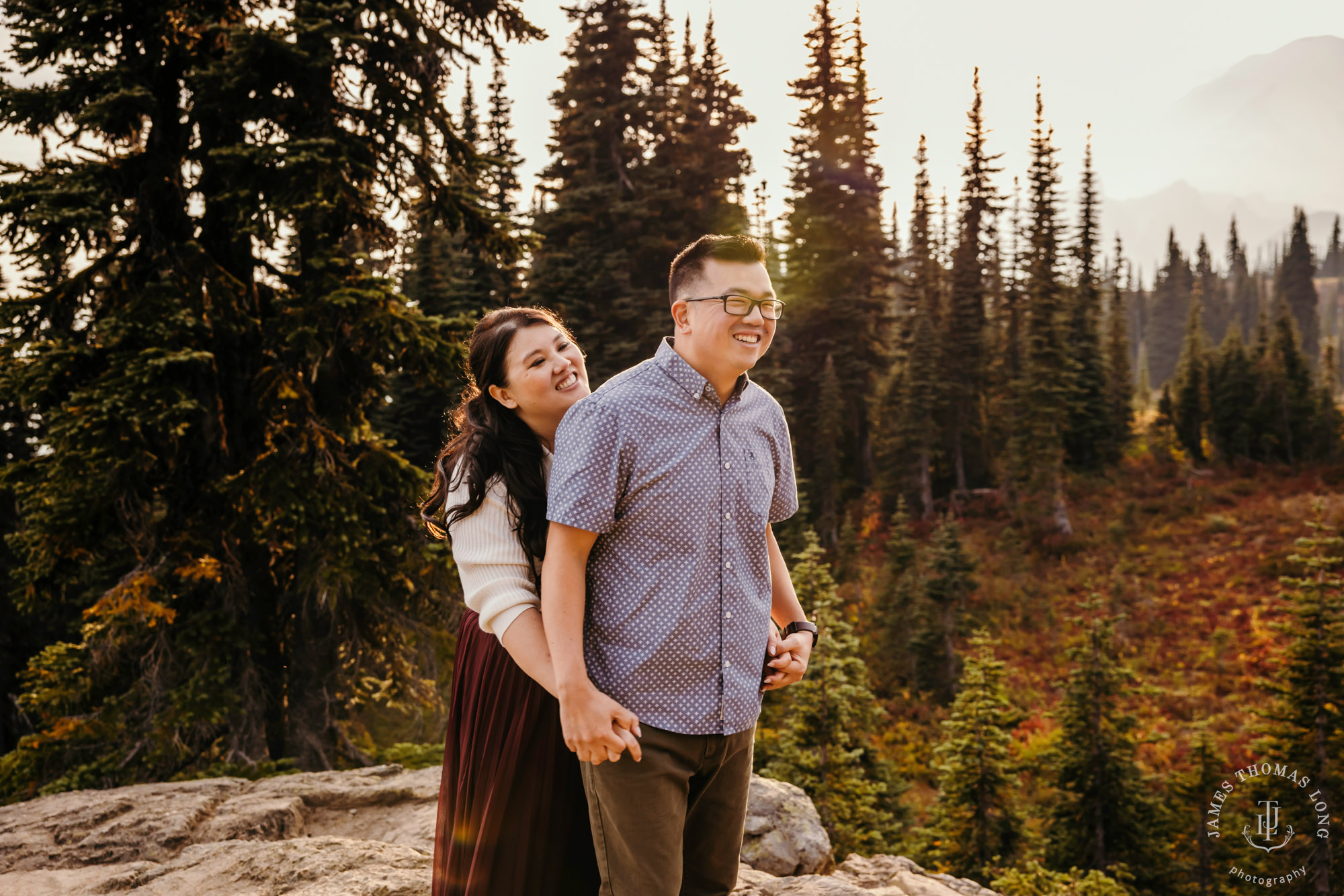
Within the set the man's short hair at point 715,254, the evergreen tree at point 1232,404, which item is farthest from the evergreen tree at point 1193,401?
the man's short hair at point 715,254

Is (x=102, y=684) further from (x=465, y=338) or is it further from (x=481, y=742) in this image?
(x=481, y=742)

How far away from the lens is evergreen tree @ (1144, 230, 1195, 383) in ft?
257

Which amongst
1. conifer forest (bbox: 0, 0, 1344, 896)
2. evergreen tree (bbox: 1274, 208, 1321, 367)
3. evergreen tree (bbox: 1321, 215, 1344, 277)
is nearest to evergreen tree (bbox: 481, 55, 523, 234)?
conifer forest (bbox: 0, 0, 1344, 896)

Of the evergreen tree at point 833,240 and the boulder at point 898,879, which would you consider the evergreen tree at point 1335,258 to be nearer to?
the evergreen tree at point 833,240

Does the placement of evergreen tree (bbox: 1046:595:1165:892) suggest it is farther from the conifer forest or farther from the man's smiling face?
the man's smiling face

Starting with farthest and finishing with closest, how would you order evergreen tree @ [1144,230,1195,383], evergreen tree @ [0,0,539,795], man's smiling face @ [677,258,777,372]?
1. evergreen tree @ [1144,230,1195,383]
2. evergreen tree @ [0,0,539,795]
3. man's smiling face @ [677,258,777,372]

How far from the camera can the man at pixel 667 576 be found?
82.8 inches

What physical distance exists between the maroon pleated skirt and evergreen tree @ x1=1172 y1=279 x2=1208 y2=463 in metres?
39.2

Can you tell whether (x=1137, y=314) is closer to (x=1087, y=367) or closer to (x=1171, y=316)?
(x=1171, y=316)

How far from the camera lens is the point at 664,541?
2211mm

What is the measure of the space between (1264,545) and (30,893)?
33.5 m

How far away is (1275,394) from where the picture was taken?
3350 cm

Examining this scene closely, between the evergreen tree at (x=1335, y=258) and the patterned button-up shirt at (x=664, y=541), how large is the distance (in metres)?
145

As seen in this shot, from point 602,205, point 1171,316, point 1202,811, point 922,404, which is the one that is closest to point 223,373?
point 602,205
